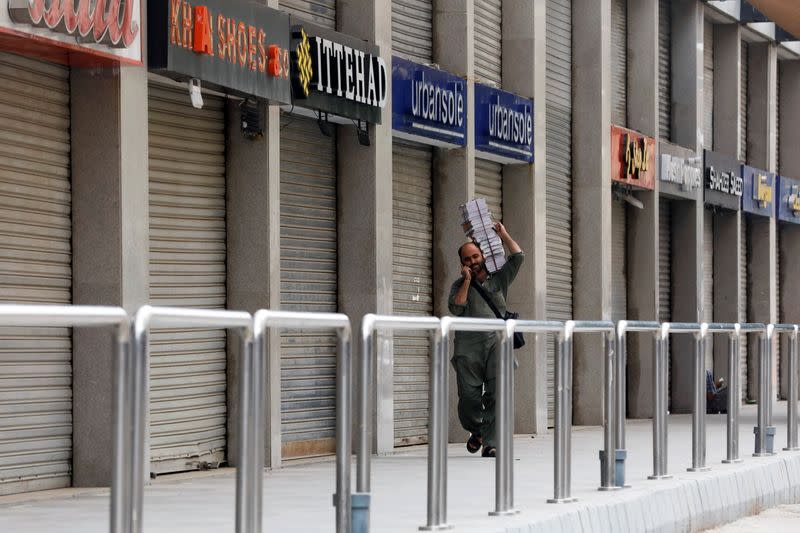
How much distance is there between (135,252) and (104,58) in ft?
4.22

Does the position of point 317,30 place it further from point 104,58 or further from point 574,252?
point 574,252

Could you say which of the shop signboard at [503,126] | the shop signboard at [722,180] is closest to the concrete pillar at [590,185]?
the shop signboard at [503,126]

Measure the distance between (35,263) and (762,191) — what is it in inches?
789

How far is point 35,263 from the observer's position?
10.8 meters

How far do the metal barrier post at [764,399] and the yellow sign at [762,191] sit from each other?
14.4m

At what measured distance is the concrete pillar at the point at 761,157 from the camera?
2944cm

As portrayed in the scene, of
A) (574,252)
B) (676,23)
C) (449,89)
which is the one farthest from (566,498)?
(676,23)

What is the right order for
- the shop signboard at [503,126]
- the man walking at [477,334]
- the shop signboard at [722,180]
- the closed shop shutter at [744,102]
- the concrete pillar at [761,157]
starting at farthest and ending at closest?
1. the concrete pillar at [761,157]
2. the closed shop shutter at [744,102]
3. the shop signboard at [722,180]
4. the shop signboard at [503,126]
5. the man walking at [477,334]

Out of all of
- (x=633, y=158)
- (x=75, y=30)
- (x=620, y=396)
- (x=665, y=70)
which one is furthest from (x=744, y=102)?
(x=75, y=30)

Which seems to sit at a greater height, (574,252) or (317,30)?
(317,30)

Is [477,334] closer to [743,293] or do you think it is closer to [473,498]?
[473,498]

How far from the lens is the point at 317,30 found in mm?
13742

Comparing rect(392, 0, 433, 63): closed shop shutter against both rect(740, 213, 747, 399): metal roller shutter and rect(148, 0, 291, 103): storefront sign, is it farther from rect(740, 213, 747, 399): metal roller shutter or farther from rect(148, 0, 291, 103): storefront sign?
rect(740, 213, 747, 399): metal roller shutter

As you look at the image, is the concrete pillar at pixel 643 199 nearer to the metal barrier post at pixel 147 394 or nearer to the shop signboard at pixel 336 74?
the shop signboard at pixel 336 74
